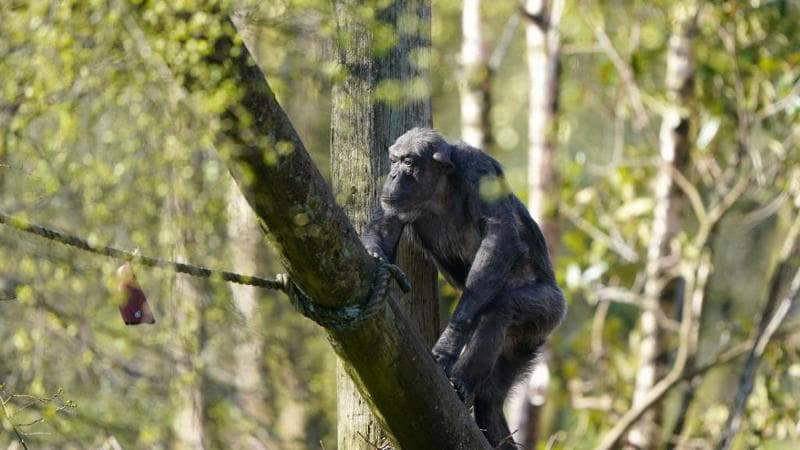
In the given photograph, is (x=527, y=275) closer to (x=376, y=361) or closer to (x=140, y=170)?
(x=376, y=361)

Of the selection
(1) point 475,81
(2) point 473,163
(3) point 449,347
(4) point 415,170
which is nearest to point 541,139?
(1) point 475,81

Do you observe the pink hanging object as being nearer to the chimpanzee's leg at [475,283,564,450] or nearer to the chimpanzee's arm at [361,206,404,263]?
the chimpanzee's arm at [361,206,404,263]

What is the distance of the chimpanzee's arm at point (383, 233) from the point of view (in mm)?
4992

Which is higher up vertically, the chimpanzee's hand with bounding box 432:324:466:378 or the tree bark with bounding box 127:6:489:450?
the tree bark with bounding box 127:6:489:450

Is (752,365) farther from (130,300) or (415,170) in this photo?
(130,300)

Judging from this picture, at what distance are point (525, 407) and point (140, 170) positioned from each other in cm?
402

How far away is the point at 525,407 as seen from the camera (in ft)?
31.0

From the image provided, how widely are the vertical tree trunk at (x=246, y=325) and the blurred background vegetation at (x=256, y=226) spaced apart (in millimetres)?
29

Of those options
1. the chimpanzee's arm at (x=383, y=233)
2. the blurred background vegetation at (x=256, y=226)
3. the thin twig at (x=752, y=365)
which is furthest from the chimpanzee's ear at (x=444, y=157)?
the thin twig at (x=752, y=365)

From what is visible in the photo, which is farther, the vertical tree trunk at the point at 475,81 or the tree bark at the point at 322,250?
the vertical tree trunk at the point at 475,81

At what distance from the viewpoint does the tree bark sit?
11.3 ft

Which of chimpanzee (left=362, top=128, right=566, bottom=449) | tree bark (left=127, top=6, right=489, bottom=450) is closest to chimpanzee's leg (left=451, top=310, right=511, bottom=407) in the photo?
chimpanzee (left=362, top=128, right=566, bottom=449)

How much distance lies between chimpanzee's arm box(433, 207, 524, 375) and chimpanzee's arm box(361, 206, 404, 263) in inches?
16.2

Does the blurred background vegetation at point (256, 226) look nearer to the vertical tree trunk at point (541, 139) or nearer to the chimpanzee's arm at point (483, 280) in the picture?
the vertical tree trunk at point (541, 139)
